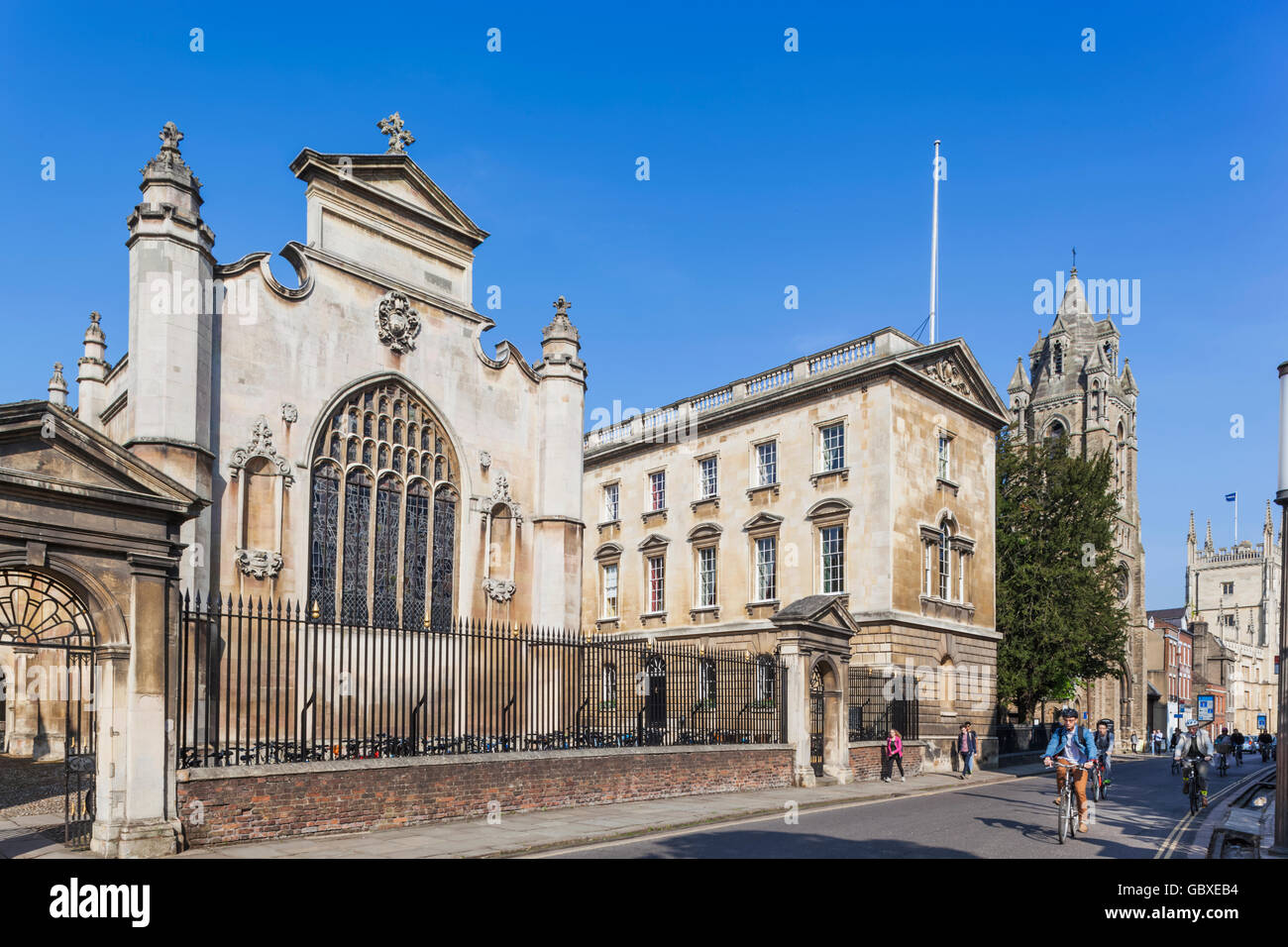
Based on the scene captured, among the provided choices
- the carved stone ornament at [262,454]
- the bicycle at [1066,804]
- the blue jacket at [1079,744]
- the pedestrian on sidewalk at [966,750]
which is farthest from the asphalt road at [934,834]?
the carved stone ornament at [262,454]

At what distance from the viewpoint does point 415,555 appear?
74.1ft

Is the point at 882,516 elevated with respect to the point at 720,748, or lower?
elevated

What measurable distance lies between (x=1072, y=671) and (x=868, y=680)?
1531 cm

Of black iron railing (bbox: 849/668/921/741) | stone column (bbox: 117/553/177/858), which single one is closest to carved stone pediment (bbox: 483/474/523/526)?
black iron railing (bbox: 849/668/921/741)

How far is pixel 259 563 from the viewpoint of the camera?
19.4 meters

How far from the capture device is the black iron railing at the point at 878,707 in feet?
89.7

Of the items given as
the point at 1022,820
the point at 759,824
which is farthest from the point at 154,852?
the point at 1022,820

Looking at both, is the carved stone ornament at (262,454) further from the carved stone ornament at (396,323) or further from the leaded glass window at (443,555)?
the leaded glass window at (443,555)

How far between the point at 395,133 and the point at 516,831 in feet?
54.2

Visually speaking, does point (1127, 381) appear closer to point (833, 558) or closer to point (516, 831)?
point (833, 558)

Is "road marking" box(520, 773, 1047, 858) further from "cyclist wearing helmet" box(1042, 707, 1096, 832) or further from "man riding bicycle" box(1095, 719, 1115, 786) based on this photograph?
"cyclist wearing helmet" box(1042, 707, 1096, 832)

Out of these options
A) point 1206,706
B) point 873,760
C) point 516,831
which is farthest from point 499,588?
point 1206,706

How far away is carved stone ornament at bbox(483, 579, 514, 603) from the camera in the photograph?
23.7 m

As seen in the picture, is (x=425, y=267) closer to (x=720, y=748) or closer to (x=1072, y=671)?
(x=720, y=748)
